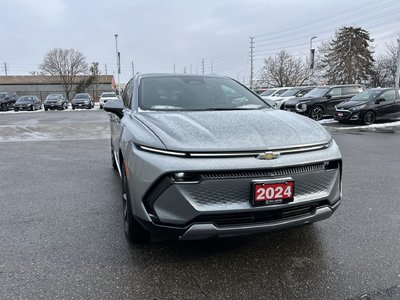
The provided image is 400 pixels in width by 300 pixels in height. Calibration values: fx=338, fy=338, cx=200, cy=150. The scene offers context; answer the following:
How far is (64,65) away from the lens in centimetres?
5772

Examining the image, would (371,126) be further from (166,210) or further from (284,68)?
(284,68)

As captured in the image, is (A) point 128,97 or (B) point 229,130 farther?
(A) point 128,97

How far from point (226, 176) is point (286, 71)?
209 ft

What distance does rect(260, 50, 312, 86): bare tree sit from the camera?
61938mm

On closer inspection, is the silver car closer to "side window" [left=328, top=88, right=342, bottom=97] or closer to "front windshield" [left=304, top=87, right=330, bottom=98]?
"front windshield" [left=304, top=87, right=330, bottom=98]

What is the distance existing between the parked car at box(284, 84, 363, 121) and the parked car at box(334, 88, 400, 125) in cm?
122

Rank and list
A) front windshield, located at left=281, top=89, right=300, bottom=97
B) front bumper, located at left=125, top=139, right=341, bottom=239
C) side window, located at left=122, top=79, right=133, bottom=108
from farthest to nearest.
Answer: front windshield, located at left=281, top=89, right=300, bottom=97, side window, located at left=122, top=79, right=133, bottom=108, front bumper, located at left=125, top=139, right=341, bottom=239

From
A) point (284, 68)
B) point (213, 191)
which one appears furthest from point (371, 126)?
point (284, 68)

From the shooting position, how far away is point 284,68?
206ft

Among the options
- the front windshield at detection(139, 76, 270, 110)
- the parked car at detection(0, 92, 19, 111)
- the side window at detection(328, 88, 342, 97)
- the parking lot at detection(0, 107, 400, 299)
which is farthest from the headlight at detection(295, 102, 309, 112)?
the parked car at detection(0, 92, 19, 111)

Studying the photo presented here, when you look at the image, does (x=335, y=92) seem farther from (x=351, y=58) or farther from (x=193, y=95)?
(x=351, y=58)

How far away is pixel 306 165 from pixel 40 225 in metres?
2.89

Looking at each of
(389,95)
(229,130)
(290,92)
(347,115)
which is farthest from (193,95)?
(290,92)

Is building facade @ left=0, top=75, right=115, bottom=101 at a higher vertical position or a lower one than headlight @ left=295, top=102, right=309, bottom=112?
higher
